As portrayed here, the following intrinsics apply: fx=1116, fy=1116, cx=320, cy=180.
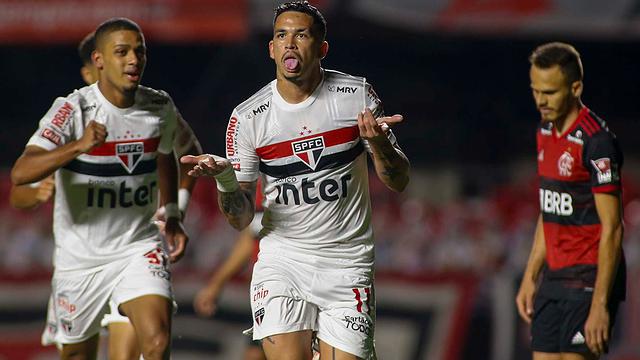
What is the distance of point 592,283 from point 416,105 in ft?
31.6

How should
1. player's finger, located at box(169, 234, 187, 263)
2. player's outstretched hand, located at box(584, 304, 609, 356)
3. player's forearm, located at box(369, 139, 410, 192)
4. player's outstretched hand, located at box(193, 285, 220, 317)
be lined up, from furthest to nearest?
player's outstretched hand, located at box(193, 285, 220, 317) → player's finger, located at box(169, 234, 187, 263) → player's outstretched hand, located at box(584, 304, 609, 356) → player's forearm, located at box(369, 139, 410, 192)

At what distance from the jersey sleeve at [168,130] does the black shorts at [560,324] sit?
7.49 feet

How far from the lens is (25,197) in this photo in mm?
6770

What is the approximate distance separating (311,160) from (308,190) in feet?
0.49

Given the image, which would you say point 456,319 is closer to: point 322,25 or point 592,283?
point 592,283

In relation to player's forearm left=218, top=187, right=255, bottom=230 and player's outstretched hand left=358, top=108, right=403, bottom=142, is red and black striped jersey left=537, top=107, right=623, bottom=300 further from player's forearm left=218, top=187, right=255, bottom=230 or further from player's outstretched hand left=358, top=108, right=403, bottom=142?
player's forearm left=218, top=187, right=255, bottom=230

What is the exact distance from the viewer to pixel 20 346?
999 cm

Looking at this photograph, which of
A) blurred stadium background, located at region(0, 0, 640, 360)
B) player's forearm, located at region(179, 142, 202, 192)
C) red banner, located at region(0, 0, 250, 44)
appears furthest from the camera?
red banner, located at region(0, 0, 250, 44)

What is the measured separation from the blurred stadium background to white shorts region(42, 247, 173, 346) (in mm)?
3744

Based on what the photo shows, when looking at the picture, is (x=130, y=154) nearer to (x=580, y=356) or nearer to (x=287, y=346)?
(x=287, y=346)

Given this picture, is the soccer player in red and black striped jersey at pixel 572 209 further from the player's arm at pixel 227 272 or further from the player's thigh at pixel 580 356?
the player's arm at pixel 227 272

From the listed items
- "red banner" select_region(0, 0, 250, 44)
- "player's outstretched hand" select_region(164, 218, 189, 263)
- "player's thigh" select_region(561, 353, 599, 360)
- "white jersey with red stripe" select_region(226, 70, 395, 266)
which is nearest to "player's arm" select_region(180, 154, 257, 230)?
"white jersey with red stripe" select_region(226, 70, 395, 266)

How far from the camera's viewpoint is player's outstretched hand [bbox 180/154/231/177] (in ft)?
16.6

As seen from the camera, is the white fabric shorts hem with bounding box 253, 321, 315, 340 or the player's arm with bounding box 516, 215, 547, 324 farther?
the player's arm with bounding box 516, 215, 547, 324
